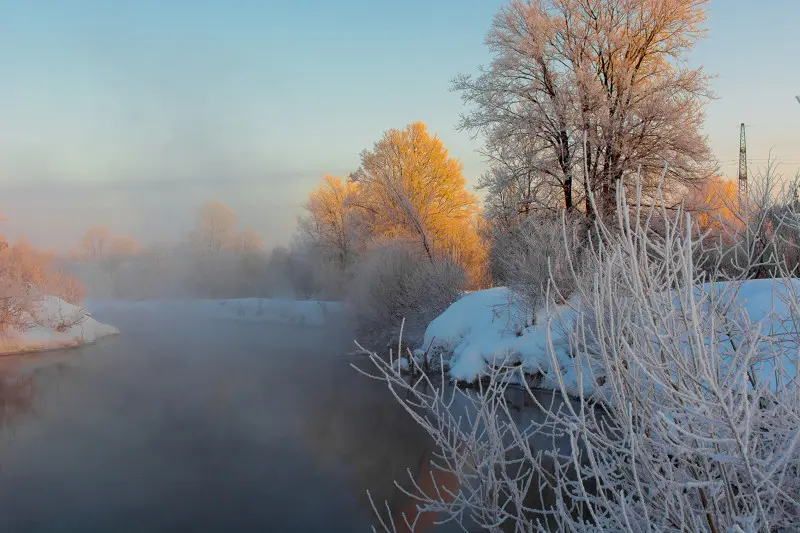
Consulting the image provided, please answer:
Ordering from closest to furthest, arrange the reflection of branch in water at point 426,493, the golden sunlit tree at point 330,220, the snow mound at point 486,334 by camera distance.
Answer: the reflection of branch in water at point 426,493
the snow mound at point 486,334
the golden sunlit tree at point 330,220

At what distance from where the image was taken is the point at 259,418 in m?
A: 12.8

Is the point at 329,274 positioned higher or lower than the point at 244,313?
higher

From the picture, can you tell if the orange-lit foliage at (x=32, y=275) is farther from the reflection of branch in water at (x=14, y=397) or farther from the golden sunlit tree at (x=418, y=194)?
the golden sunlit tree at (x=418, y=194)

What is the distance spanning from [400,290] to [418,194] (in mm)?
7075

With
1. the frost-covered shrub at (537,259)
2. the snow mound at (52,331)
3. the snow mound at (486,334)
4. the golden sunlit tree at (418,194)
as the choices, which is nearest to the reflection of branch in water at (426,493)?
the snow mound at (486,334)

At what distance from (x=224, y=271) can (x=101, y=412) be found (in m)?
30.9

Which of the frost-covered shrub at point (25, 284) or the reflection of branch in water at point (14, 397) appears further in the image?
the frost-covered shrub at point (25, 284)

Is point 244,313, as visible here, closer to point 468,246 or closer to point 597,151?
point 468,246

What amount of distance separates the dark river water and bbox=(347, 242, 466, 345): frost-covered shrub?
2905 millimetres

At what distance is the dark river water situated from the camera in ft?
26.8

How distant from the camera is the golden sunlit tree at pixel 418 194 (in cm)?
2570

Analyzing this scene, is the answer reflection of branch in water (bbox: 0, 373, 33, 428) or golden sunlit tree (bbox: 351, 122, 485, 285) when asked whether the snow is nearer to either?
golden sunlit tree (bbox: 351, 122, 485, 285)

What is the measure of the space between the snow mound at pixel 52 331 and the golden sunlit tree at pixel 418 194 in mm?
13194

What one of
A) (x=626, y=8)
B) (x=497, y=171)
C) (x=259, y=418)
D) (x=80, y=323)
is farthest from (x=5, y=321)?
(x=626, y=8)
